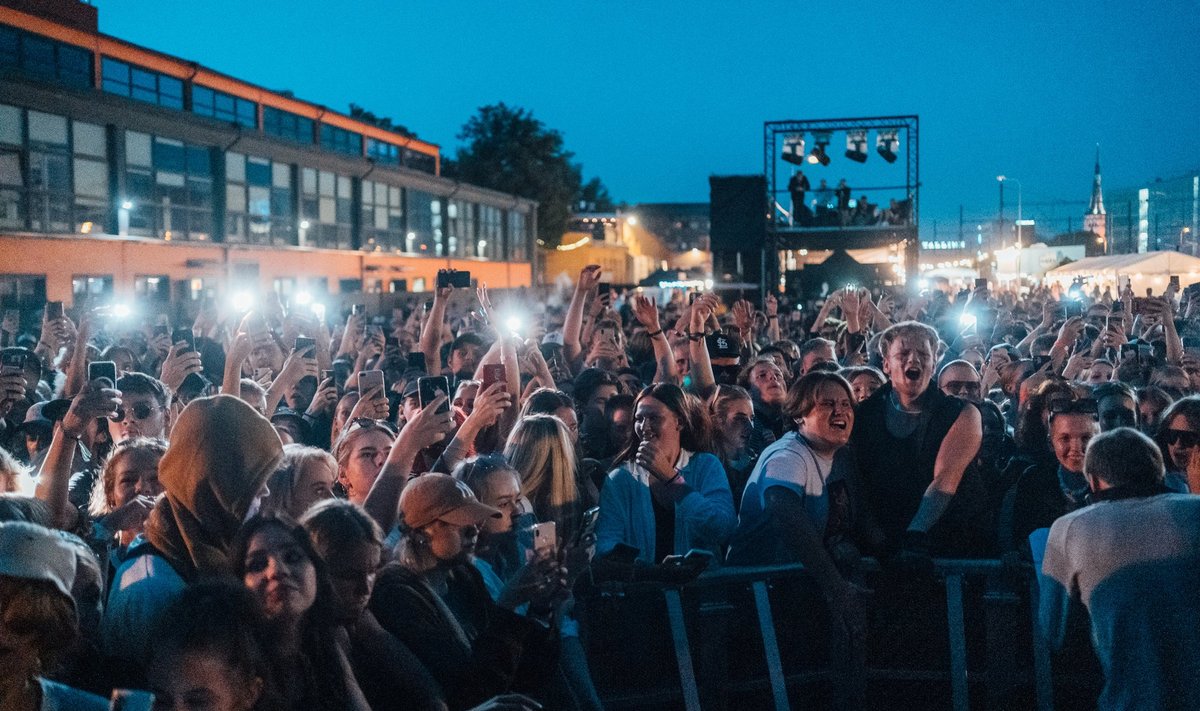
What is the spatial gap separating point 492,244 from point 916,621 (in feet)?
151

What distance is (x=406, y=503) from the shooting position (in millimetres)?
3107

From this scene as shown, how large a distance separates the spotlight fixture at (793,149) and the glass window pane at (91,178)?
605 inches

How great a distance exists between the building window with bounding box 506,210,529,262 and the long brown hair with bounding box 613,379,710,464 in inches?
1839

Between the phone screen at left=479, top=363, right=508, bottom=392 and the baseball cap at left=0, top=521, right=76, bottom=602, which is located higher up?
the phone screen at left=479, top=363, right=508, bottom=392

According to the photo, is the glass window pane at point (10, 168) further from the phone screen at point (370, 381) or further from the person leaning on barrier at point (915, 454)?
the person leaning on barrier at point (915, 454)

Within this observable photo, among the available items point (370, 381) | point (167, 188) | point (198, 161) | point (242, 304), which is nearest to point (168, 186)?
point (167, 188)

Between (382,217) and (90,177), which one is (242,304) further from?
(382,217)

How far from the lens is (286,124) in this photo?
39.2 m

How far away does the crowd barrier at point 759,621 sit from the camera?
163 inches

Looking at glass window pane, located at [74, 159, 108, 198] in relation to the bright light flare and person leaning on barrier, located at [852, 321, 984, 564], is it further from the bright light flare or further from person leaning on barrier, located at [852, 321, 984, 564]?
person leaning on barrier, located at [852, 321, 984, 564]

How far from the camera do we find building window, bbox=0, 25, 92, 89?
2409 centimetres

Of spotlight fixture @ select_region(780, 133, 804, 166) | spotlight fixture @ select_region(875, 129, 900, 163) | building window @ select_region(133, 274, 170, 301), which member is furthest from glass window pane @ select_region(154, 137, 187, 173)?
spotlight fixture @ select_region(875, 129, 900, 163)

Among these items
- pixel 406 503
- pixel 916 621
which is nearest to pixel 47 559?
pixel 406 503

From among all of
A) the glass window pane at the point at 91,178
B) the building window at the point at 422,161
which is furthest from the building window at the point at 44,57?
the building window at the point at 422,161
